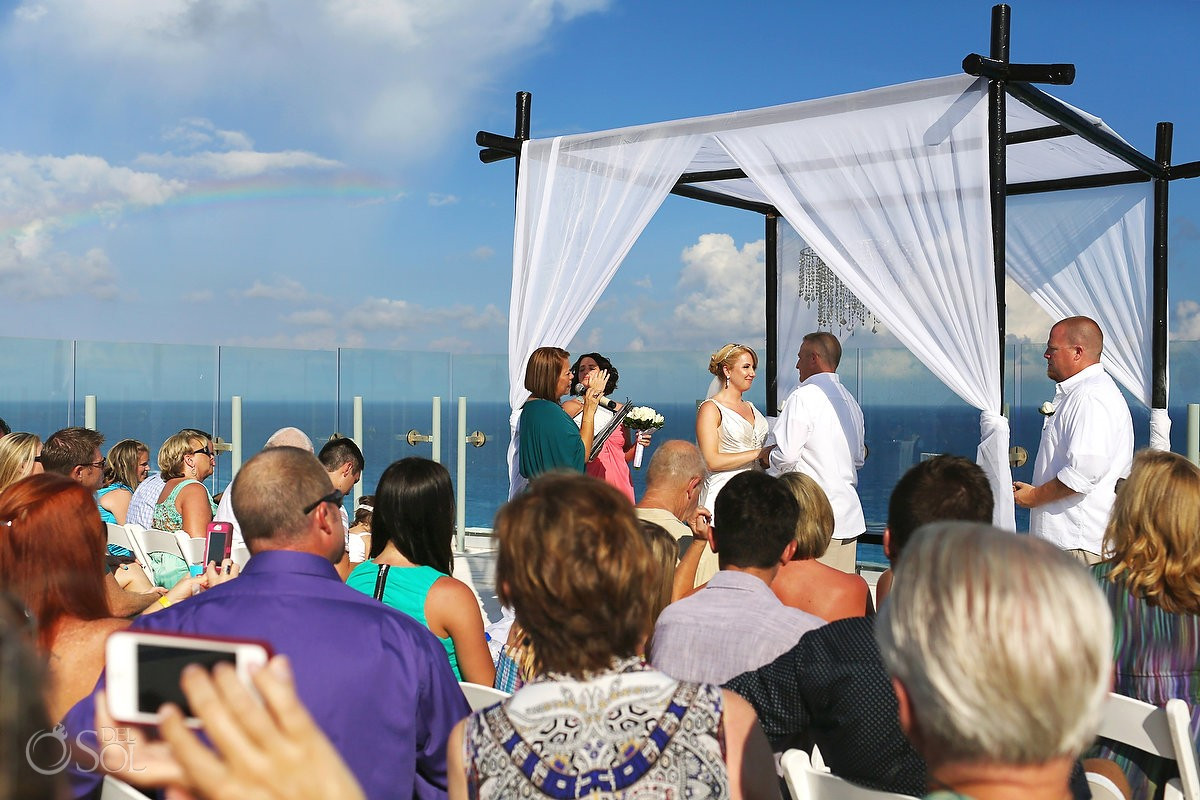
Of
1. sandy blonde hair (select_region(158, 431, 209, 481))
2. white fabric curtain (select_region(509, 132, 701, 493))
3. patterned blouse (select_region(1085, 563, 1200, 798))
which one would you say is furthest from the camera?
white fabric curtain (select_region(509, 132, 701, 493))

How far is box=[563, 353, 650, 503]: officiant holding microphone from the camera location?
613 centimetres

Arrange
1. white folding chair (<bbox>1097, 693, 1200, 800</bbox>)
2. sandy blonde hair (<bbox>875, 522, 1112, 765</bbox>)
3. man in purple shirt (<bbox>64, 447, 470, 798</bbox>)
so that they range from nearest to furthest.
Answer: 1. sandy blonde hair (<bbox>875, 522, 1112, 765</bbox>)
2. man in purple shirt (<bbox>64, 447, 470, 798</bbox>)
3. white folding chair (<bbox>1097, 693, 1200, 800</bbox>)

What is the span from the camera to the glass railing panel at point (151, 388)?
27.1 ft

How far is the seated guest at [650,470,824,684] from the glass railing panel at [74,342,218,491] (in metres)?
6.69

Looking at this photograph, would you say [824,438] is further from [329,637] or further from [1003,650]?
[1003,650]

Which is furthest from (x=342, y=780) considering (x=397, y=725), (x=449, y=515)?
(x=449, y=515)

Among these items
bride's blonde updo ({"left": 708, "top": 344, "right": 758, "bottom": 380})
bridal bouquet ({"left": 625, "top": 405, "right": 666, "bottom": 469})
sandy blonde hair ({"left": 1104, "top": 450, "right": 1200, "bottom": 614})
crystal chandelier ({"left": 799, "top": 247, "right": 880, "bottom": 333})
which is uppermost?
crystal chandelier ({"left": 799, "top": 247, "right": 880, "bottom": 333})

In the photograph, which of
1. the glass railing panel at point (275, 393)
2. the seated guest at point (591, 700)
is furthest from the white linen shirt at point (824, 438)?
the glass railing panel at point (275, 393)

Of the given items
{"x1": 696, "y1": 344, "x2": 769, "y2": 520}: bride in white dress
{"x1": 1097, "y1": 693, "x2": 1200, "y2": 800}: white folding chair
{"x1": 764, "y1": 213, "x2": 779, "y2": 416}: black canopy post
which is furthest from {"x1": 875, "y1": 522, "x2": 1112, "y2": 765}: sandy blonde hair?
{"x1": 764, "y1": 213, "x2": 779, "y2": 416}: black canopy post

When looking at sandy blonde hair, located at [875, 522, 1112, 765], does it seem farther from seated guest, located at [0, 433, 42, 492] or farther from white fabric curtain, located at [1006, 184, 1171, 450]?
white fabric curtain, located at [1006, 184, 1171, 450]

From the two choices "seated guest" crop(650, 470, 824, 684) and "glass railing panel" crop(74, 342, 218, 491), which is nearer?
"seated guest" crop(650, 470, 824, 684)

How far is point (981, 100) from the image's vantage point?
4.17m

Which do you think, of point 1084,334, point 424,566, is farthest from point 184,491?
point 1084,334

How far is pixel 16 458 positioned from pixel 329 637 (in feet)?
9.01
